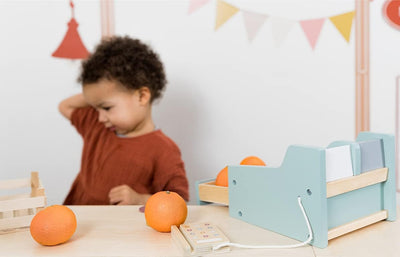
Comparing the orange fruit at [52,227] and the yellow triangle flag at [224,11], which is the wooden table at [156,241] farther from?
the yellow triangle flag at [224,11]

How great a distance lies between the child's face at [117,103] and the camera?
1.26m

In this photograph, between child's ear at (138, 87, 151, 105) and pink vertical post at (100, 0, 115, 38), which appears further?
pink vertical post at (100, 0, 115, 38)

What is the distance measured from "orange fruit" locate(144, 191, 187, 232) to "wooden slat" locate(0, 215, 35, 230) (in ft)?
0.77

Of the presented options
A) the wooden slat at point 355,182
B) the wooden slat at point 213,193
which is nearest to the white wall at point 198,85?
the wooden slat at point 213,193

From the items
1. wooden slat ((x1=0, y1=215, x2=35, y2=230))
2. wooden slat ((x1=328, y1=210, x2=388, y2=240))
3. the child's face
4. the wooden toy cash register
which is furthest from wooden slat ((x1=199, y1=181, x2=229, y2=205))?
the child's face

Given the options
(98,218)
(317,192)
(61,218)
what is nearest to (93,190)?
(98,218)

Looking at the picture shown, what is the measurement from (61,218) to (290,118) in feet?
3.33

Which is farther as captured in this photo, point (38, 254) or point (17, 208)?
point (17, 208)

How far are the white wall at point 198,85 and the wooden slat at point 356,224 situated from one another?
72 cm

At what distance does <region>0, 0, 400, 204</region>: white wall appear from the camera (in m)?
1.44

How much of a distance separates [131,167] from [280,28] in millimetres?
734

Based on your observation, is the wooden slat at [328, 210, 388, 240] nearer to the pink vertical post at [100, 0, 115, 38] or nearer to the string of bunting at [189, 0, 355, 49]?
the string of bunting at [189, 0, 355, 49]

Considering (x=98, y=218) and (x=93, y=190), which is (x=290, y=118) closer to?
(x=93, y=190)

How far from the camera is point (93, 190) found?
1.28 metres
